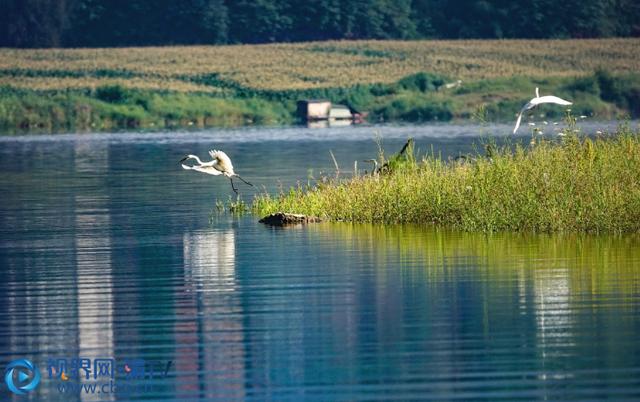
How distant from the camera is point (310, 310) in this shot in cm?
1777

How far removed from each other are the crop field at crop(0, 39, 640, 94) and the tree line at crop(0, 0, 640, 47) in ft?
22.0

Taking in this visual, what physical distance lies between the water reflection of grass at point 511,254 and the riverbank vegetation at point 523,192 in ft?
1.10

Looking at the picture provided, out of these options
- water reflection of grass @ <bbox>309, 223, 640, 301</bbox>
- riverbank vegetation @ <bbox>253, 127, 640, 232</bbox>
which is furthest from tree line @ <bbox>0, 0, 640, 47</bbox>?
water reflection of grass @ <bbox>309, 223, 640, 301</bbox>

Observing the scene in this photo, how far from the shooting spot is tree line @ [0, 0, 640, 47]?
13325 centimetres

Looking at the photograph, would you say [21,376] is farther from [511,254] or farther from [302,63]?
[302,63]

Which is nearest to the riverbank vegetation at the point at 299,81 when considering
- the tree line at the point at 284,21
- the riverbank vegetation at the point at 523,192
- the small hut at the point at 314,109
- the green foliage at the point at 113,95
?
the green foliage at the point at 113,95

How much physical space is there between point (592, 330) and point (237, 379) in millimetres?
3369

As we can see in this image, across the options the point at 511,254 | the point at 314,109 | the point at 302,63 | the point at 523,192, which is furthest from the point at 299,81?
the point at 511,254

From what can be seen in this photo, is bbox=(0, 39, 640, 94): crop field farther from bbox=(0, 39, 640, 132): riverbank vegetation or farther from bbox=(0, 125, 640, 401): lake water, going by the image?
bbox=(0, 125, 640, 401): lake water

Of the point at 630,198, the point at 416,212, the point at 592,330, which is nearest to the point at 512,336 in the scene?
the point at 592,330

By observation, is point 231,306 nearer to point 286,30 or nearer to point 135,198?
point 135,198

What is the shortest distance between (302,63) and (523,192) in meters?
95.1

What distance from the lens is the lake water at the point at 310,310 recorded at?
1416cm

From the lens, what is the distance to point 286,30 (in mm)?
136625
